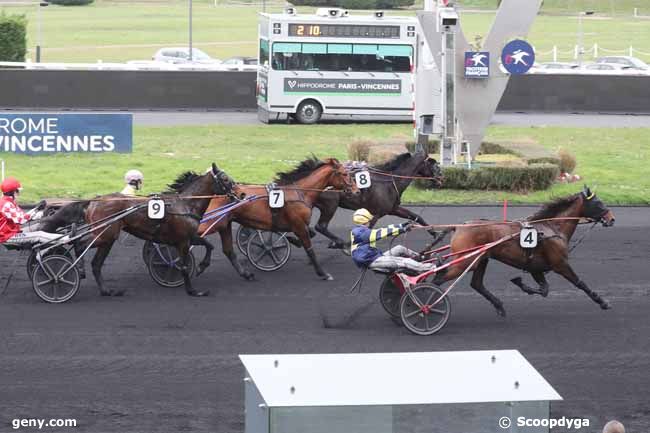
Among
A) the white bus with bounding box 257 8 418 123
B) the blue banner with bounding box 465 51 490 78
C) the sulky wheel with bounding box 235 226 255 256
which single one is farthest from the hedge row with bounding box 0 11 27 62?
the sulky wheel with bounding box 235 226 255 256

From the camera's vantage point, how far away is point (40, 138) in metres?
22.4

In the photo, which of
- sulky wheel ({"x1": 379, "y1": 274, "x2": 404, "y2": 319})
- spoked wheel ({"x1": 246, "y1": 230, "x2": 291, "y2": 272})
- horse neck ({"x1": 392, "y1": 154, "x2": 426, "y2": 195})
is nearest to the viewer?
sulky wheel ({"x1": 379, "y1": 274, "x2": 404, "y2": 319})

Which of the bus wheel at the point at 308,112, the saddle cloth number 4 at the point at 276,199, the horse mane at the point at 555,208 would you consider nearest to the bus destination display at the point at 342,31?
the bus wheel at the point at 308,112

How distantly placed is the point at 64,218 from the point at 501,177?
29.1 ft

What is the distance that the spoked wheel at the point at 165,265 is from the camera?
13703 millimetres

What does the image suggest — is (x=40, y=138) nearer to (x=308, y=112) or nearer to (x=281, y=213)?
(x=308, y=112)

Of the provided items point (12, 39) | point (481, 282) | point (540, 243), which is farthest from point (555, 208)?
point (12, 39)

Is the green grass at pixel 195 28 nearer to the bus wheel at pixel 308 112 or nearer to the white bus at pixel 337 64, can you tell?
the white bus at pixel 337 64

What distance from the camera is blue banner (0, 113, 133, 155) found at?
73.1 ft

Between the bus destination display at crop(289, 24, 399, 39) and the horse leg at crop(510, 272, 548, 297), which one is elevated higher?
the bus destination display at crop(289, 24, 399, 39)

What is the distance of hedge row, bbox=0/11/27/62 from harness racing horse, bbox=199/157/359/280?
21.0m

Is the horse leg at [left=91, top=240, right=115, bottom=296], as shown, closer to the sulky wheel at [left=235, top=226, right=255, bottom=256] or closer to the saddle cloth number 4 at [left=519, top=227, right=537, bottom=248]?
the sulky wheel at [left=235, top=226, right=255, bottom=256]

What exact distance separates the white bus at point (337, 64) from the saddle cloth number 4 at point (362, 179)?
1444 centimetres

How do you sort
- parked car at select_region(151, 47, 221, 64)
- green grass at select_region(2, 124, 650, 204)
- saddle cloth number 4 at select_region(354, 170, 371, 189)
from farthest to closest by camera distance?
parked car at select_region(151, 47, 221, 64) < green grass at select_region(2, 124, 650, 204) < saddle cloth number 4 at select_region(354, 170, 371, 189)
